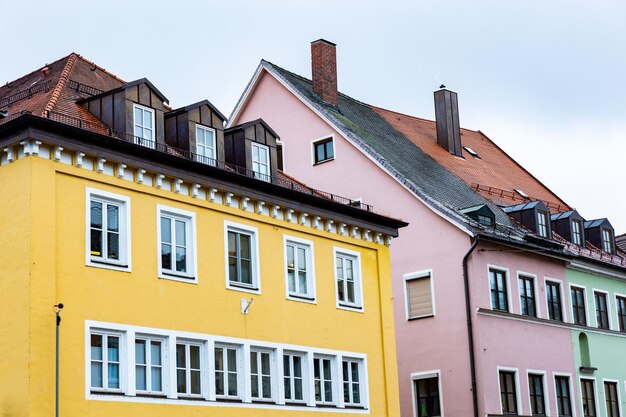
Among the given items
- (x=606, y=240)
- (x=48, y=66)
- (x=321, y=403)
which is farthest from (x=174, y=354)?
(x=606, y=240)

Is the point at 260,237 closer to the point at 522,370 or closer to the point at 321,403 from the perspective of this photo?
the point at 321,403

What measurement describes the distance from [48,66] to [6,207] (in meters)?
7.69

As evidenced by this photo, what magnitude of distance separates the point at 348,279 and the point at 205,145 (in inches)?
259

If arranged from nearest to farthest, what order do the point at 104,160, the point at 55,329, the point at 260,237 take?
the point at 55,329
the point at 104,160
the point at 260,237

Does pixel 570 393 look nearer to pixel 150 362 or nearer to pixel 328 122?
pixel 328 122

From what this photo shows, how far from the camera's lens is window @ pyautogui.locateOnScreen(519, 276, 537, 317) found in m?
44.7

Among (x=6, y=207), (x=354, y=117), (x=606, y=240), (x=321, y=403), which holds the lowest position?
(x=321, y=403)

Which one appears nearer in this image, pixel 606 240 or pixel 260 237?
pixel 260 237

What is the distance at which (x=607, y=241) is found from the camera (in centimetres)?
5241

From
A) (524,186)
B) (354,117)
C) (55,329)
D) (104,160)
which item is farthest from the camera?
(524,186)

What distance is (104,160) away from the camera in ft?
92.5

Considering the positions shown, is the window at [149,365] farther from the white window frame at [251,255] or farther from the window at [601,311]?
the window at [601,311]

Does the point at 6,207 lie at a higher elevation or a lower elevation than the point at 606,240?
lower

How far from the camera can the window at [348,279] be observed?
35.2m
